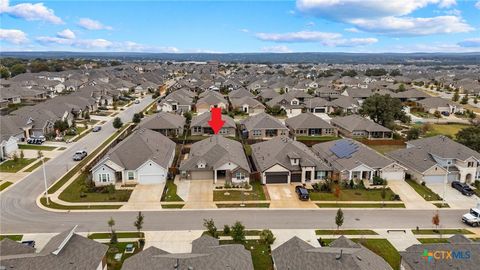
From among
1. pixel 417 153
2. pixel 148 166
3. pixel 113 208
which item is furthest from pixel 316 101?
pixel 113 208

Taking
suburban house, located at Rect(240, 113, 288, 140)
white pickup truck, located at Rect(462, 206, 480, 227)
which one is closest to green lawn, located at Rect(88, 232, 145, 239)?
white pickup truck, located at Rect(462, 206, 480, 227)

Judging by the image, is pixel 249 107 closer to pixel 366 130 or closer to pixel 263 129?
pixel 263 129

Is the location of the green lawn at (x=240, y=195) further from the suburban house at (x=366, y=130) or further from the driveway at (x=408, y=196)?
the suburban house at (x=366, y=130)

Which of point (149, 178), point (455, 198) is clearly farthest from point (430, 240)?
point (149, 178)

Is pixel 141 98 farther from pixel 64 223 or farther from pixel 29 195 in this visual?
pixel 64 223

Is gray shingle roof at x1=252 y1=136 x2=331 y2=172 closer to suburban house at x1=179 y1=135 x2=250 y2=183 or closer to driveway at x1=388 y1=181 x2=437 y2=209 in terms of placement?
suburban house at x1=179 y1=135 x2=250 y2=183

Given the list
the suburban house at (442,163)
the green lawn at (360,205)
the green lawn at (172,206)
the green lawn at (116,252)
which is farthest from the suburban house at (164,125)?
the green lawn at (116,252)
